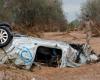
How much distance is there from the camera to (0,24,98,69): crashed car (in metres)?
15.8

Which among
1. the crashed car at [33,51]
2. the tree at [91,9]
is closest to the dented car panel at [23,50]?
the crashed car at [33,51]

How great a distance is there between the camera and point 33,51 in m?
15.9

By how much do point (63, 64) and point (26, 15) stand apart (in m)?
45.5

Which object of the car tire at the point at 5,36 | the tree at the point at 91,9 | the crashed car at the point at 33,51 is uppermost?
the tree at the point at 91,9

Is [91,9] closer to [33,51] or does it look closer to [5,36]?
[33,51]

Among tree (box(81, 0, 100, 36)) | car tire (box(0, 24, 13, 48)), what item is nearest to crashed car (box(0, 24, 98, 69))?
car tire (box(0, 24, 13, 48))

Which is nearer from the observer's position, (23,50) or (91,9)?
(23,50)

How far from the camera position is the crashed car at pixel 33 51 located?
15.8 m

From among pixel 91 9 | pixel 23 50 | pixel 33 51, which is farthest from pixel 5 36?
pixel 91 9

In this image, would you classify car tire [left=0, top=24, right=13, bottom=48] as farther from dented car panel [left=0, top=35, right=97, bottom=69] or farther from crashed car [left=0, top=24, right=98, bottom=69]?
dented car panel [left=0, top=35, right=97, bottom=69]

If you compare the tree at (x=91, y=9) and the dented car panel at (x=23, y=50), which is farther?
the tree at (x=91, y=9)

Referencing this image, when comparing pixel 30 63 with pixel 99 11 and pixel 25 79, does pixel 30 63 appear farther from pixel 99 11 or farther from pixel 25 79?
pixel 99 11

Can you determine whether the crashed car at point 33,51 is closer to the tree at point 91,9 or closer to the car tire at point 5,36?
the car tire at point 5,36

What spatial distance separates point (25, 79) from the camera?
40.9ft
